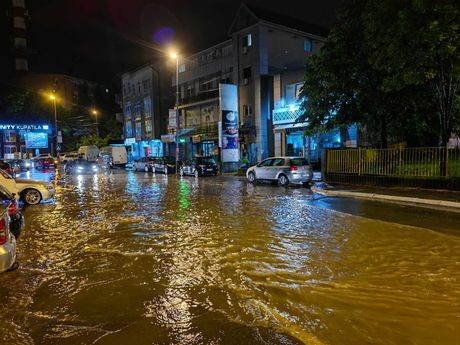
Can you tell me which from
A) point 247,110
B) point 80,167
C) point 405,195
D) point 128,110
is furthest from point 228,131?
point 128,110

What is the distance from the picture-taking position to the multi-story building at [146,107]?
186 ft

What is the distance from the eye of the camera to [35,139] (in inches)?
2571

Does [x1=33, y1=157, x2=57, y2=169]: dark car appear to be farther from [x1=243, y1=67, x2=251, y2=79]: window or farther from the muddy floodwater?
the muddy floodwater

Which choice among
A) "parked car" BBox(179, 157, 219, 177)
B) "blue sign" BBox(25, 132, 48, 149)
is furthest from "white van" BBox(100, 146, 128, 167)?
"parked car" BBox(179, 157, 219, 177)

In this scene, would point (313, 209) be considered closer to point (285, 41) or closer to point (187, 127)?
point (285, 41)

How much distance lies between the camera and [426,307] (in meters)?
5.17

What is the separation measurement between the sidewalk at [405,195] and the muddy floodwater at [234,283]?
108 inches

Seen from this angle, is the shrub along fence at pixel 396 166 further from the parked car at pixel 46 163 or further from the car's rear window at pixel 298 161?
the parked car at pixel 46 163

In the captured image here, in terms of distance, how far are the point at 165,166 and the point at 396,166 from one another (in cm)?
2297

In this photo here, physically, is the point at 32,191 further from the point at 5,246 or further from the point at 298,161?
the point at 298,161

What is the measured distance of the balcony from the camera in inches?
1296

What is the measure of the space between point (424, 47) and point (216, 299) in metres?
14.2

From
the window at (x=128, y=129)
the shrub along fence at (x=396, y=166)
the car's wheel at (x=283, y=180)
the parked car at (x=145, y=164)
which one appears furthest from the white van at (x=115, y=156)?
the shrub along fence at (x=396, y=166)

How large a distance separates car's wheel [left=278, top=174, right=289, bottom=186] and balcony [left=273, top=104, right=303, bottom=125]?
10987 millimetres
